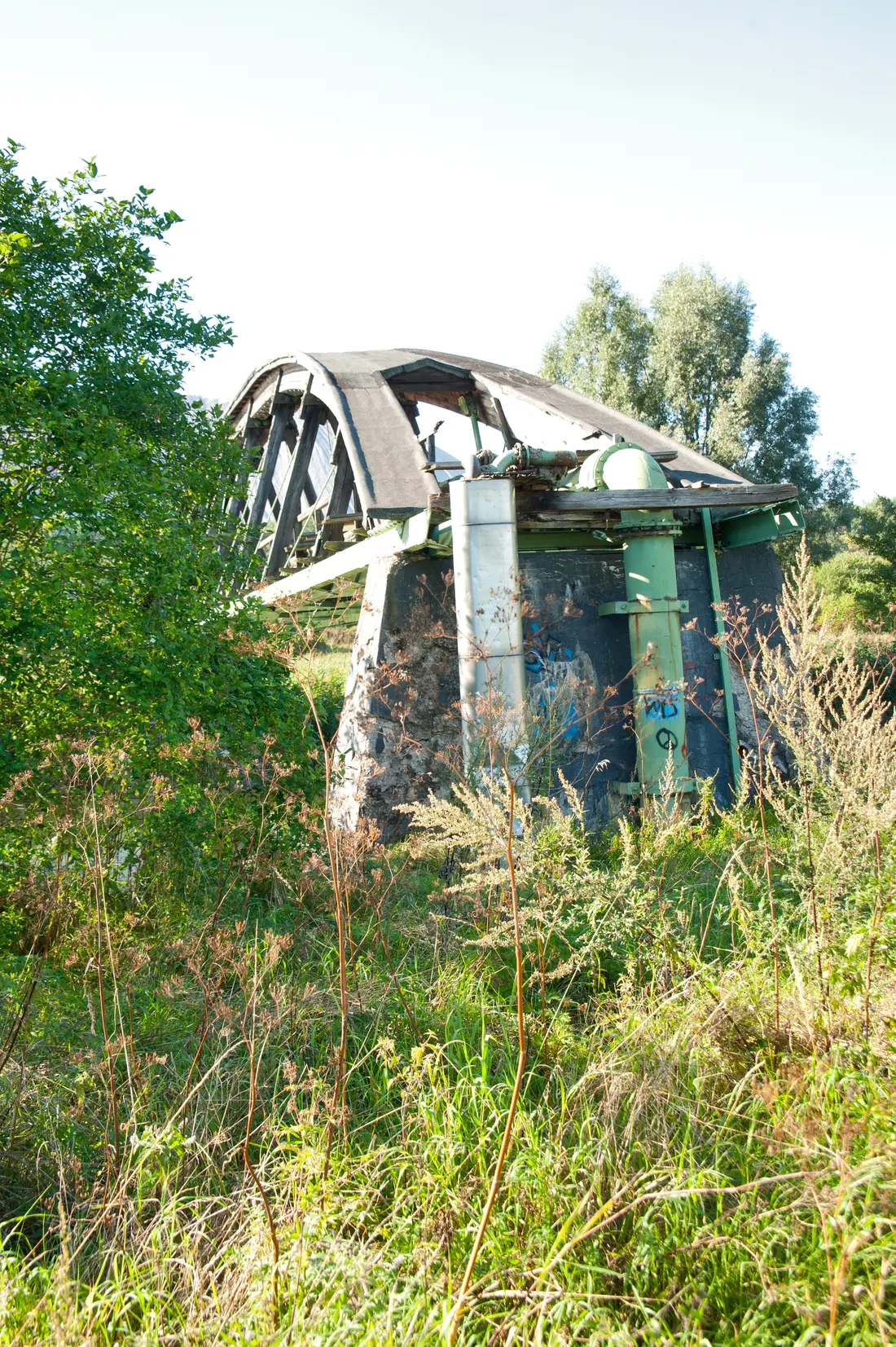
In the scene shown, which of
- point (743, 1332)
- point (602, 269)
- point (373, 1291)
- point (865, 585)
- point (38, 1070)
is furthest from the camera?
point (602, 269)

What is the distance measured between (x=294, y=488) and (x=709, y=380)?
16946 mm

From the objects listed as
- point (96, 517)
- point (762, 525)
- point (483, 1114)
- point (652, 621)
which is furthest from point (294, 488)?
point (483, 1114)

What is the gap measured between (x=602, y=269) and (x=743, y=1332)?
1052 inches

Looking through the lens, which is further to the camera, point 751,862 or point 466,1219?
point 751,862

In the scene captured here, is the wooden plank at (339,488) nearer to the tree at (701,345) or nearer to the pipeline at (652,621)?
the pipeline at (652,621)

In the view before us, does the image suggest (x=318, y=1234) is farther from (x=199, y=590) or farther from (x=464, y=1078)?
(x=199, y=590)

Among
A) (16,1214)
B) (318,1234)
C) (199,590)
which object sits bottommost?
(16,1214)

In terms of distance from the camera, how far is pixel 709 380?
2423 centimetres

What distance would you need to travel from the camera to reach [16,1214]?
2.92 metres

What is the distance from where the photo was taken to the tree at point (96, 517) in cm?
448

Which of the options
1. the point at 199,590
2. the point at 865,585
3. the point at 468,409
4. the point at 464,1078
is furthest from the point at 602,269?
the point at 464,1078

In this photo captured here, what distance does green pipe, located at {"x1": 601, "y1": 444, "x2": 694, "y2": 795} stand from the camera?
7.39m

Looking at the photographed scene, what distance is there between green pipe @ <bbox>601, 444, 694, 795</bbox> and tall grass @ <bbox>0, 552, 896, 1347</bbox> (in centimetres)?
283

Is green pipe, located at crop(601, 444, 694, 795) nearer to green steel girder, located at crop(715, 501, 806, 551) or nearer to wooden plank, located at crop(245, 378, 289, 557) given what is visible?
green steel girder, located at crop(715, 501, 806, 551)
